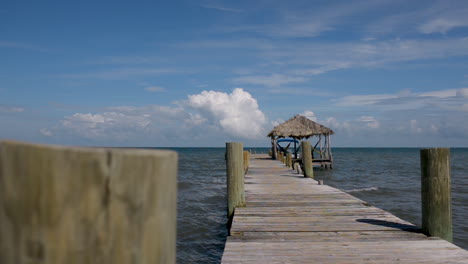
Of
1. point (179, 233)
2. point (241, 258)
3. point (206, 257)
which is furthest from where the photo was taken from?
point (179, 233)

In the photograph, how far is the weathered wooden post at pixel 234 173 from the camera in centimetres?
631

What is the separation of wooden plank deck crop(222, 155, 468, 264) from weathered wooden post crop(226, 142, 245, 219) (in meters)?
0.28

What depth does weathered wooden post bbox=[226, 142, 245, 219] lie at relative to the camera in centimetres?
631

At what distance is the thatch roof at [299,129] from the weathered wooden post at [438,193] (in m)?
22.3

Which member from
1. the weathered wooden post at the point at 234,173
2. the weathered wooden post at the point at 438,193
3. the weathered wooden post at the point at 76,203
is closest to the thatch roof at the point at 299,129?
the weathered wooden post at the point at 234,173

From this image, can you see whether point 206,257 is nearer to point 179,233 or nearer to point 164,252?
point 179,233

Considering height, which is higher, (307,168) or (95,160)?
(95,160)

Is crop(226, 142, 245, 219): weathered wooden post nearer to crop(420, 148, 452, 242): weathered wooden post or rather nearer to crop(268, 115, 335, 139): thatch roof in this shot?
crop(420, 148, 452, 242): weathered wooden post

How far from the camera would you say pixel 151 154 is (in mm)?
877

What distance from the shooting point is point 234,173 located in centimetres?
631

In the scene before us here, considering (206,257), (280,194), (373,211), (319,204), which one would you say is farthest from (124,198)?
(280,194)

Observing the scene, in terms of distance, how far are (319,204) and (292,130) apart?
2085 cm

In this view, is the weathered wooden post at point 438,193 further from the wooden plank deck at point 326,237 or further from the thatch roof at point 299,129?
the thatch roof at point 299,129

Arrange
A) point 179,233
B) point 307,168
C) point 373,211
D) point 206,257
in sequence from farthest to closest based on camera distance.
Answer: point 307,168
point 179,233
point 206,257
point 373,211
